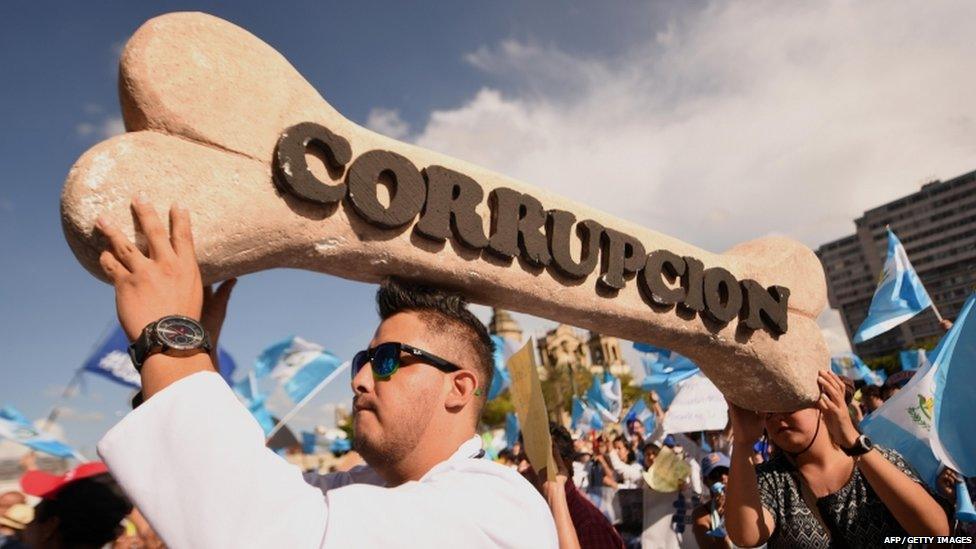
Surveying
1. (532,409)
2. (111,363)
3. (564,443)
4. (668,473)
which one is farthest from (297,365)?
(532,409)

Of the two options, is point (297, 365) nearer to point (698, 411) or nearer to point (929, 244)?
point (698, 411)

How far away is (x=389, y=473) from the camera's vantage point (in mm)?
1513

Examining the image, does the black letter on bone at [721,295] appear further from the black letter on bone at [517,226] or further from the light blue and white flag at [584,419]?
the light blue and white flag at [584,419]

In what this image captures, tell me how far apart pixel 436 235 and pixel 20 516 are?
2.59m

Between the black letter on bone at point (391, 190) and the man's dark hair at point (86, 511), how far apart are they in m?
1.73

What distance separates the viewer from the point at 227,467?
97 centimetres

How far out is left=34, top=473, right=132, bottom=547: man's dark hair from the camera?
2240mm

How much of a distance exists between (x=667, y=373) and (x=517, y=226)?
6.53 meters

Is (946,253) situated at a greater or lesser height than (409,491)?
greater

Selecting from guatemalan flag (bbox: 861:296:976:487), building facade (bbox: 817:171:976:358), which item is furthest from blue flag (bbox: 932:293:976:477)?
building facade (bbox: 817:171:976:358)

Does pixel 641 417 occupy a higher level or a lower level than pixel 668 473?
higher

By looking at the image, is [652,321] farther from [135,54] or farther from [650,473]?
[650,473]

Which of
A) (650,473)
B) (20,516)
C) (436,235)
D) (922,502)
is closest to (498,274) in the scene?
(436,235)

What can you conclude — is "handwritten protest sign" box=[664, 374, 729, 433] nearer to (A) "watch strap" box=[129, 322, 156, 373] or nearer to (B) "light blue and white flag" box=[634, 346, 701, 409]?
(B) "light blue and white flag" box=[634, 346, 701, 409]
